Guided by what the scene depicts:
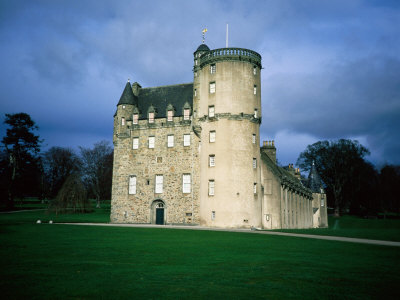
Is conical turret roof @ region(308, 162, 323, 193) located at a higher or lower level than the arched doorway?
higher

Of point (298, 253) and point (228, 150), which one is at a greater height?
point (228, 150)

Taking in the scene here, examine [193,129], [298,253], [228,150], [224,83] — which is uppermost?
[224,83]

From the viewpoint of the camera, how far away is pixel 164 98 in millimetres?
42844

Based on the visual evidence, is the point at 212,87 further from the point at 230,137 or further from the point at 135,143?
the point at 135,143

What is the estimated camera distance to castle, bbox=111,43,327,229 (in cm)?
3616

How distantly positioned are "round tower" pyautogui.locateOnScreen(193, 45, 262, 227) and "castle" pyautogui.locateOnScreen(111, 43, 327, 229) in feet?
0.32

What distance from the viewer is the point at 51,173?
73.4 metres

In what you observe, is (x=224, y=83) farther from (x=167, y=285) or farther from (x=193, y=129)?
(x=167, y=285)

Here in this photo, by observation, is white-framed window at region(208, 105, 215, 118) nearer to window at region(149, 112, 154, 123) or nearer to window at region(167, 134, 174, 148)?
window at region(167, 134, 174, 148)

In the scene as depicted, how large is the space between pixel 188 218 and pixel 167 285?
2934 centimetres

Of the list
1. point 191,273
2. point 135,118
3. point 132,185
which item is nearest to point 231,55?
point 135,118

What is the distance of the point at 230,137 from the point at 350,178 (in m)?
41.7

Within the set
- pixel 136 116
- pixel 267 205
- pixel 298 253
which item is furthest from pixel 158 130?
pixel 298 253

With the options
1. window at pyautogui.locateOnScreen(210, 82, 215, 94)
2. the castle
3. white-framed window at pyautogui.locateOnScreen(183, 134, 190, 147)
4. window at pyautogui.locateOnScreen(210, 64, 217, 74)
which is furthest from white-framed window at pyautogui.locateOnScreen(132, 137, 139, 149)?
window at pyautogui.locateOnScreen(210, 64, 217, 74)
